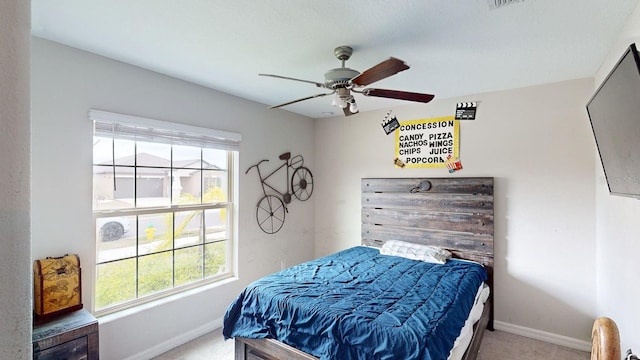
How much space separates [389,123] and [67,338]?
3507mm

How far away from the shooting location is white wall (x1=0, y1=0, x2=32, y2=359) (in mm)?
434

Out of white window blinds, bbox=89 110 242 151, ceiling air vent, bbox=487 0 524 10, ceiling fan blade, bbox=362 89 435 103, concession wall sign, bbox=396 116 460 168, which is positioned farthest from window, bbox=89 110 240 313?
ceiling air vent, bbox=487 0 524 10

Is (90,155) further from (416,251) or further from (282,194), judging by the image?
(416,251)

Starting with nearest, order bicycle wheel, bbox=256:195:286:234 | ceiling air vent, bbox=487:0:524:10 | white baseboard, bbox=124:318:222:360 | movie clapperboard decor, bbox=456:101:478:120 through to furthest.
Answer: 1. ceiling air vent, bbox=487:0:524:10
2. white baseboard, bbox=124:318:222:360
3. movie clapperboard decor, bbox=456:101:478:120
4. bicycle wheel, bbox=256:195:286:234

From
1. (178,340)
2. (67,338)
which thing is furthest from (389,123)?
(67,338)

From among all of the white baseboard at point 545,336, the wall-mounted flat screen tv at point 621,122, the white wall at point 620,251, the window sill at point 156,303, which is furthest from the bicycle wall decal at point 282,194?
the white wall at point 620,251

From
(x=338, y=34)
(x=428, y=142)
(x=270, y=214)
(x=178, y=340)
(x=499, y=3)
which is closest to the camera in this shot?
(x=499, y=3)

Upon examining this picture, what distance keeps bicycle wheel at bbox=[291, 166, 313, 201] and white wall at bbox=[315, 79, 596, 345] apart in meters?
1.59

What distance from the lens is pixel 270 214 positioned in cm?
385

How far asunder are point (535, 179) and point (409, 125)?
138cm

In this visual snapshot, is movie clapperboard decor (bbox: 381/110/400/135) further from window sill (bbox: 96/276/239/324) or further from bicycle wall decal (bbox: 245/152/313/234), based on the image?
window sill (bbox: 96/276/239/324)

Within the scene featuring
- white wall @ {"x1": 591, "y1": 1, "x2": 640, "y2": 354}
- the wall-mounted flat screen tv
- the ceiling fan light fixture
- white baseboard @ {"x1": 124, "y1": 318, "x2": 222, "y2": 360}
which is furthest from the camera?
white baseboard @ {"x1": 124, "y1": 318, "x2": 222, "y2": 360}

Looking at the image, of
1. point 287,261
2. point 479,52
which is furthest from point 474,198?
point 287,261

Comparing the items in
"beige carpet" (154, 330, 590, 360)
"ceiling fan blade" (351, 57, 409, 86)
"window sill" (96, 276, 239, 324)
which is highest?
"ceiling fan blade" (351, 57, 409, 86)
